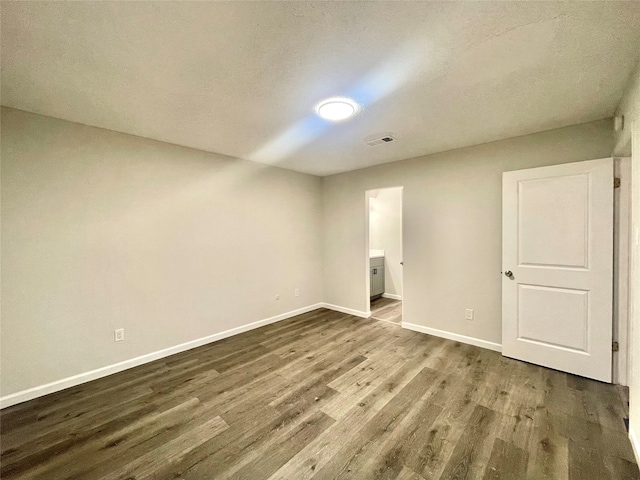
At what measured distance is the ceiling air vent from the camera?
8.73ft

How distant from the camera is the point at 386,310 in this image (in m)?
4.52

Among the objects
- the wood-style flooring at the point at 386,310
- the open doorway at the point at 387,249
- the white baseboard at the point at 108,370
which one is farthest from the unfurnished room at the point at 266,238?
the open doorway at the point at 387,249

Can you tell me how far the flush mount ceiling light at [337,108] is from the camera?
197cm

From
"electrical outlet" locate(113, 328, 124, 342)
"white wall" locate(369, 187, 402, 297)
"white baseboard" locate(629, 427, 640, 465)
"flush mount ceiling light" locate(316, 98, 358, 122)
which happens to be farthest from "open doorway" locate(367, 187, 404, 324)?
"electrical outlet" locate(113, 328, 124, 342)

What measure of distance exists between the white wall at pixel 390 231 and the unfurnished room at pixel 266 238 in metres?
1.74

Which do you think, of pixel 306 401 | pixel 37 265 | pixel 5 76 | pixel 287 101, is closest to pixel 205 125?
pixel 287 101

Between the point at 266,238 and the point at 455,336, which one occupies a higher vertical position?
the point at 266,238

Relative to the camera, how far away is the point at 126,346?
258 centimetres

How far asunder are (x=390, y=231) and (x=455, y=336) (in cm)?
268

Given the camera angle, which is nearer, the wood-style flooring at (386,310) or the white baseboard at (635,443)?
the white baseboard at (635,443)

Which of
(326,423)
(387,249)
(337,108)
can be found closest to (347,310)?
(387,249)

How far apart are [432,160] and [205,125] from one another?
2757mm

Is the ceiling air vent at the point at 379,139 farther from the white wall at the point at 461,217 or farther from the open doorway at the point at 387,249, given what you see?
the open doorway at the point at 387,249

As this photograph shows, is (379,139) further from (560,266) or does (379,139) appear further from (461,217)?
(560,266)
